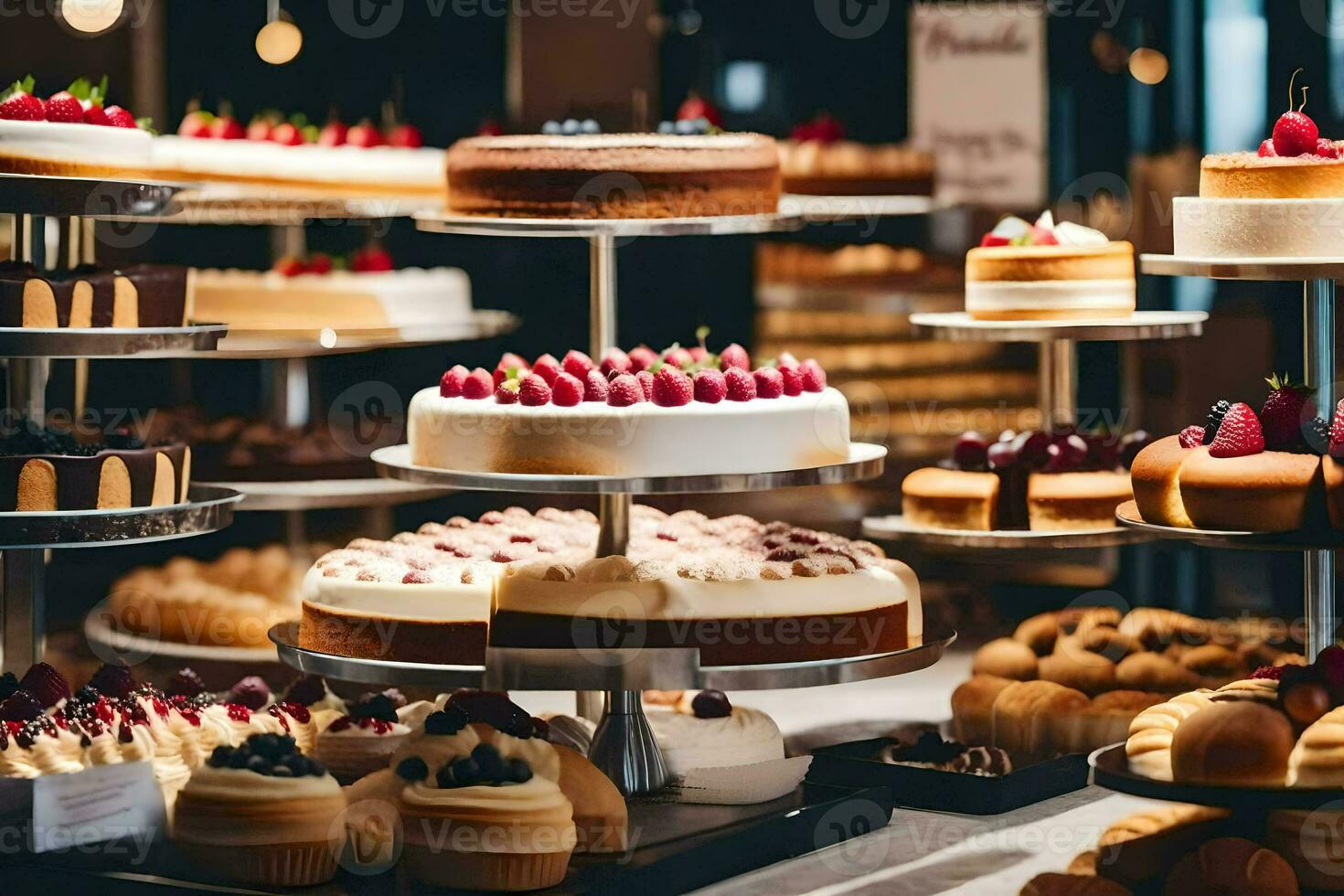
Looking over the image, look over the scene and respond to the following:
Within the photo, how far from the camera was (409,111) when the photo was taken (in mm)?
8977

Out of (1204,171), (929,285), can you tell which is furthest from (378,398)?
(1204,171)

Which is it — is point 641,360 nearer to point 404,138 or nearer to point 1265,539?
point 1265,539

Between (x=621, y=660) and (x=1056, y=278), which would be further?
(x=1056, y=278)

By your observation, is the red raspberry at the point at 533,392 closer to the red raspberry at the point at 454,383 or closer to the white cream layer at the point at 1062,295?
the red raspberry at the point at 454,383

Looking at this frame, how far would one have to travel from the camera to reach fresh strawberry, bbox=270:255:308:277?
794 centimetres

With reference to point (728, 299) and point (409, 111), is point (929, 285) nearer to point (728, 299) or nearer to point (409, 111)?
point (728, 299)

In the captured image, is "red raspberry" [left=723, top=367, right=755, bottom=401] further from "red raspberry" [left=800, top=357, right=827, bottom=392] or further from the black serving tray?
the black serving tray

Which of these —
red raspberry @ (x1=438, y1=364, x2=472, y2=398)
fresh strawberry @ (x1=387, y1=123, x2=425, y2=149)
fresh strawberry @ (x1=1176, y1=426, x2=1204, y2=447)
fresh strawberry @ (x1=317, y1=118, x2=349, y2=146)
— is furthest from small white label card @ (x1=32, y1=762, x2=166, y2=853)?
fresh strawberry @ (x1=387, y1=123, x2=425, y2=149)

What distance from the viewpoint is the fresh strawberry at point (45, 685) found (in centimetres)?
552

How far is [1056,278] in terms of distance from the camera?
20.2 ft

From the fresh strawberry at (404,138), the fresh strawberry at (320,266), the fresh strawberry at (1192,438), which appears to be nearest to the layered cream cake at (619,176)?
the fresh strawberry at (1192,438)

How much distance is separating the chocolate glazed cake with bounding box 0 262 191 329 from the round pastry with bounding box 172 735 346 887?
4.67 feet

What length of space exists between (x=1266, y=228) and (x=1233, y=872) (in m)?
1.50

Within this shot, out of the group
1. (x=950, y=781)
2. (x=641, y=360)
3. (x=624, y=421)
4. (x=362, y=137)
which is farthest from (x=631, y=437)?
(x=362, y=137)
